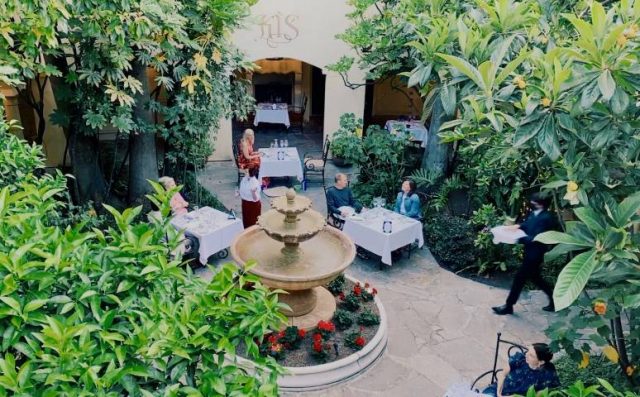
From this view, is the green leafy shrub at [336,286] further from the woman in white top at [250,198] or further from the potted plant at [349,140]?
the potted plant at [349,140]

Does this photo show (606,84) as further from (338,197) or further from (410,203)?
(338,197)

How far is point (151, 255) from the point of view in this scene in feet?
7.58

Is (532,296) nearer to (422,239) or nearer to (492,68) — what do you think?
(422,239)

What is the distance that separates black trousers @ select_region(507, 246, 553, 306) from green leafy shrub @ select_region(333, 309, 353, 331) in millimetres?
2151

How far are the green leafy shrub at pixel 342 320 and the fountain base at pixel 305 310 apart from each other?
0.09 metres

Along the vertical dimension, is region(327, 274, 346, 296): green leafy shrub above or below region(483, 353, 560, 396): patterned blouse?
below

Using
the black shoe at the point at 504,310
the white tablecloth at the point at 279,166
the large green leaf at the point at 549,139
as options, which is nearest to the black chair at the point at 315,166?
the white tablecloth at the point at 279,166

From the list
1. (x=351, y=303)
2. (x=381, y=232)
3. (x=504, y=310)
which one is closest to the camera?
(x=351, y=303)

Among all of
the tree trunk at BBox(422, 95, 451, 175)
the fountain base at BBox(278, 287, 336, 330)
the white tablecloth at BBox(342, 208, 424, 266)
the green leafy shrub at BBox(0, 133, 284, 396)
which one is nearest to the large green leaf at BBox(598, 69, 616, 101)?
the green leafy shrub at BBox(0, 133, 284, 396)

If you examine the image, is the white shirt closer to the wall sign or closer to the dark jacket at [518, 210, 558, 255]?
the dark jacket at [518, 210, 558, 255]

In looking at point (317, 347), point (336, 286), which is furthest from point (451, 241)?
point (317, 347)

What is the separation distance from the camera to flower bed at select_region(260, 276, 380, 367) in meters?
5.58

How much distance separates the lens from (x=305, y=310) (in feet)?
20.3

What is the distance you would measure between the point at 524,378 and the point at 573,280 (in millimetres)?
2247
